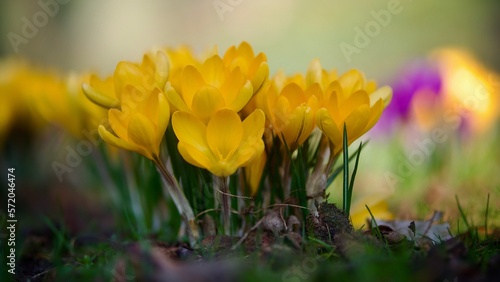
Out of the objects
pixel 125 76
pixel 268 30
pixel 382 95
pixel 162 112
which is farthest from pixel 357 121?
pixel 268 30

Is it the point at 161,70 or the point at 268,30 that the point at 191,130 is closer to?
the point at 161,70

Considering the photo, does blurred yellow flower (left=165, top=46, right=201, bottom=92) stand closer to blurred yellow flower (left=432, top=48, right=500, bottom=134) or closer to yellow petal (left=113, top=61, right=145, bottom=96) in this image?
yellow petal (left=113, top=61, right=145, bottom=96)

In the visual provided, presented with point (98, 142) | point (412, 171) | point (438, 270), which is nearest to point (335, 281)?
point (438, 270)

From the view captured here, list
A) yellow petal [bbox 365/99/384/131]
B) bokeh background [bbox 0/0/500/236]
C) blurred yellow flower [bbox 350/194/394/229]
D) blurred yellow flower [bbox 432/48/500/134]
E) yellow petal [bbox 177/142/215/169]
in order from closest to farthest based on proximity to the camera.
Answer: yellow petal [bbox 177/142/215/169]
yellow petal [bbox 365/99/384/131]
blurred yellow flower [bbox 350/194/394/229]
blurred yellow flower [bbox 432/48/500/134]
bokeh background [bbox 0/0/500/236]

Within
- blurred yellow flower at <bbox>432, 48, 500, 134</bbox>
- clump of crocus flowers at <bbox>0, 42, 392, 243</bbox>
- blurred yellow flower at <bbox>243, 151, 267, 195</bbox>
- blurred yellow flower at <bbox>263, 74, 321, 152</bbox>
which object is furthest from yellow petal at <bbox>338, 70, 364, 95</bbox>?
blurred yellow flower at <bbox>432, 48, 500, 134</bbox>

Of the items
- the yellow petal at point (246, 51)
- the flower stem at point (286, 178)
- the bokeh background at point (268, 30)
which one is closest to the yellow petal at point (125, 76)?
the yellow petal at point (246, 51)
